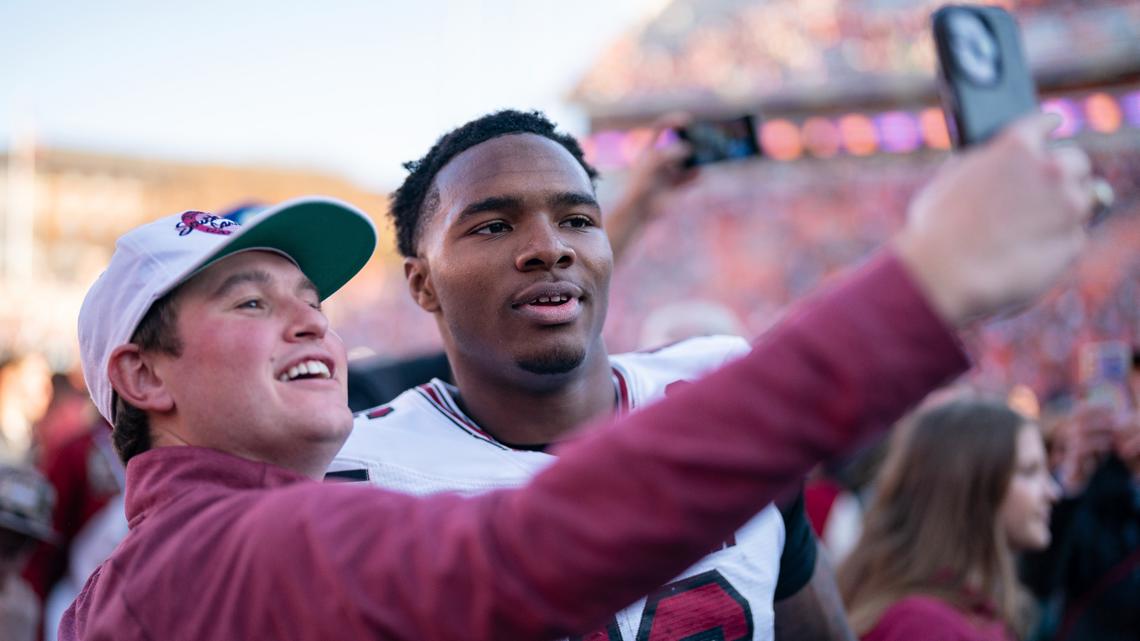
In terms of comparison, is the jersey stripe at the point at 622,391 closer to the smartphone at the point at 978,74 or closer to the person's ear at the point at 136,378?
the person's ear at the point at 136,378

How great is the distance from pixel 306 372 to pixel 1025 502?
93.6 inches

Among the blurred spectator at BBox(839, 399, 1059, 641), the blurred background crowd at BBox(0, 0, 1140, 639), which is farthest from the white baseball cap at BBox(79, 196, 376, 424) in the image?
the blurred background crowd at BBox(0, 0, 1140, 639)

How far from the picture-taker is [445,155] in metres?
2.14

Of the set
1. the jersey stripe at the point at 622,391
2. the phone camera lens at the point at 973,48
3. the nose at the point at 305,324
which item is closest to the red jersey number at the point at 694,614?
the jersey stripe at the point at 622,391

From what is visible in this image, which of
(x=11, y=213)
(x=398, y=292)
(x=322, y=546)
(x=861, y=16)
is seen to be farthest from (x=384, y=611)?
(x=11, y=213)

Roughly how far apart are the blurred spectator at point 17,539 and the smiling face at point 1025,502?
9.96 feet

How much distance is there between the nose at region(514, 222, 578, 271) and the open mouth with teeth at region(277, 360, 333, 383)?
52 centimetres

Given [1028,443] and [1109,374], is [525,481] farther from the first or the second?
[1109,374]

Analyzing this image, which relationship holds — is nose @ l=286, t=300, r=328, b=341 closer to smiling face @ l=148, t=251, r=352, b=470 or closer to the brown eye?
smiling face @ l=148, t=251, r=352, b=470

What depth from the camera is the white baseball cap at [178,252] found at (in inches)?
55.7

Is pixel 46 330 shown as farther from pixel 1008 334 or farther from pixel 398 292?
pixel 1008 334

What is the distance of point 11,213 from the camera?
34594mm

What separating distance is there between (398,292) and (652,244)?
596 cm

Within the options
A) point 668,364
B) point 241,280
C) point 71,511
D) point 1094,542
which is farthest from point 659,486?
point 71,511
